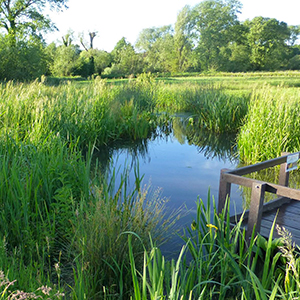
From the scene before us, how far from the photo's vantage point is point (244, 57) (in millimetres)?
49156

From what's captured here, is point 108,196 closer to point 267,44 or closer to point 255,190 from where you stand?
point 255,190

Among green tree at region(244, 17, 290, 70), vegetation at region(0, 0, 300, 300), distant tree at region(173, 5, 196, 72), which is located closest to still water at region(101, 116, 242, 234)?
vegetation at region(0, 0, 300, 300)

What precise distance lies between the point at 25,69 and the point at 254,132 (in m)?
17.7

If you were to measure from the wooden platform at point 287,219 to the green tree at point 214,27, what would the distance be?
48.8 m

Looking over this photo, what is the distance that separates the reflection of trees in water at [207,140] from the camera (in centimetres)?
729

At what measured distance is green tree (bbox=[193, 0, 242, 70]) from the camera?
51391mm

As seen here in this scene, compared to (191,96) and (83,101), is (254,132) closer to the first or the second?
(83,101)

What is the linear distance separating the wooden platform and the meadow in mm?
117

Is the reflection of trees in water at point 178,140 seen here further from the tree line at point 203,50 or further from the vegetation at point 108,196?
the tree line at point 203,50

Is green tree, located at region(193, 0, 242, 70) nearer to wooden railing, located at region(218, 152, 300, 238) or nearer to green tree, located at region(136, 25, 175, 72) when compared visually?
green tree, located at region(136, 25, 175, 72)

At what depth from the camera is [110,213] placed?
243cm

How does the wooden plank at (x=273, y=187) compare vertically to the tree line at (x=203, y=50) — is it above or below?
below

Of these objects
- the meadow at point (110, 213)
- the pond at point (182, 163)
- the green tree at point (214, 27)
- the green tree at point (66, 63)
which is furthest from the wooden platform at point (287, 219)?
the green tree at point (214, 27)

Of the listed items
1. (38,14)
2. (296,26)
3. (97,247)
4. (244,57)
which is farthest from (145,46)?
(97,247)
